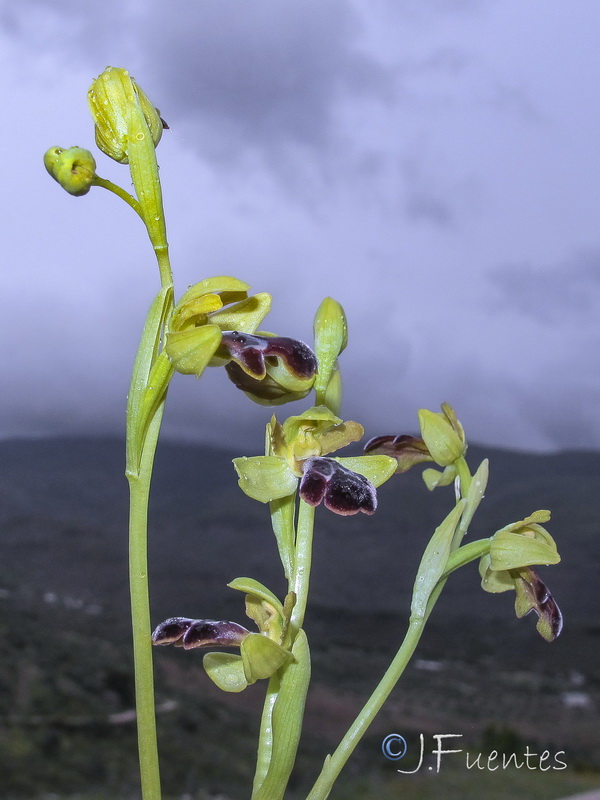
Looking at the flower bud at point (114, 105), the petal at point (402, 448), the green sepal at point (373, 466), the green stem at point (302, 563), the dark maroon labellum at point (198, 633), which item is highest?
the flower bud at point (114, 105)

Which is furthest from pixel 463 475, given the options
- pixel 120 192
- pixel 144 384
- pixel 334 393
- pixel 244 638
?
pixel 120 192

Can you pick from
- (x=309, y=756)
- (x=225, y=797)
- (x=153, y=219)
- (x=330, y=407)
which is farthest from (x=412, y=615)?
(x=309, y=756)

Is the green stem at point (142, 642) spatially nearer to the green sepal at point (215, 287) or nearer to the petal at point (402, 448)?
the green sepal at point (215, 287)

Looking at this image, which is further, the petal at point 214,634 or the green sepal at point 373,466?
the green sepal at point 373,466

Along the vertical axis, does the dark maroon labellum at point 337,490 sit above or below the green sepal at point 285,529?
above

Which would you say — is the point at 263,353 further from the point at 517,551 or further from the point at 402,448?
the point at 517,551

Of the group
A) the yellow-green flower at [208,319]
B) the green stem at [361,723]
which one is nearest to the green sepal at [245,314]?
the yellow-green flower at [208,319]

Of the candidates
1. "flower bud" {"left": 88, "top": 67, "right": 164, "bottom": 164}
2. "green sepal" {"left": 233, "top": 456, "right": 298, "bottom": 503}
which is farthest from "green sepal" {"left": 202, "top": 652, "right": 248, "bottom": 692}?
"flower bud" {"left": 88, "top": 67, "right": 164, "bottom": 164}
